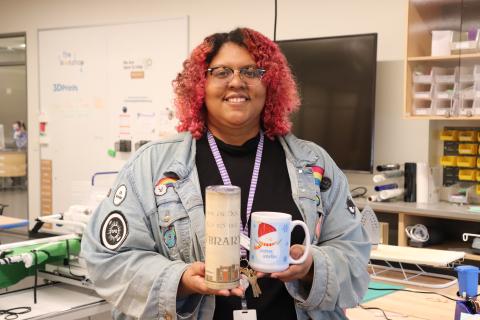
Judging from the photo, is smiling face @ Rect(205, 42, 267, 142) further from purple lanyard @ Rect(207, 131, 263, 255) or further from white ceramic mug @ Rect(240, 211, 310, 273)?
white ceramic mug @ Rect(240, 211, 310, 273)

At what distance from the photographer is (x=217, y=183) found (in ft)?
4.70

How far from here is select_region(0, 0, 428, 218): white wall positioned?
13.2ft

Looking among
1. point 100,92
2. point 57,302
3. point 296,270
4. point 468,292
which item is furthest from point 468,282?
point 100,92

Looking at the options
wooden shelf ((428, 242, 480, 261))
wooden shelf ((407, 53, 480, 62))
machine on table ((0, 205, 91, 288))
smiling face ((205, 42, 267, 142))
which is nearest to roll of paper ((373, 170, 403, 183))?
wooden shelf ((428, 242, 480, 261))

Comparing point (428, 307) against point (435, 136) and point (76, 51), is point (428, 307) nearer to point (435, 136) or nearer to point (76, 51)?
point (435, 136)

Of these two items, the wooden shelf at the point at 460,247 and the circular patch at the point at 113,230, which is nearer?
the circular patch at the point at 113,230

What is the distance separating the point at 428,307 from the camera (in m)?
1.95

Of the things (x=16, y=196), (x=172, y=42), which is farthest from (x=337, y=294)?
(x=16, y=196)

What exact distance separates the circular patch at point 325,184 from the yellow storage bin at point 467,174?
2554 millimetres

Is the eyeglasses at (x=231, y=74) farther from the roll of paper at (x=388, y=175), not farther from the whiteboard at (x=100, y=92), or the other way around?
the whiteboard at (x=100, y=92)

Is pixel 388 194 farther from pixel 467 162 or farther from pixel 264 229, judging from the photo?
pixel 264 229

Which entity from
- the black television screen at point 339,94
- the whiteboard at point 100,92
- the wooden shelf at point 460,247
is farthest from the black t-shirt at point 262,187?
the whiteboard at point 100,92

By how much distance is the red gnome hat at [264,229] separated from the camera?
3.88 ft

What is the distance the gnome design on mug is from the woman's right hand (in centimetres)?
10
